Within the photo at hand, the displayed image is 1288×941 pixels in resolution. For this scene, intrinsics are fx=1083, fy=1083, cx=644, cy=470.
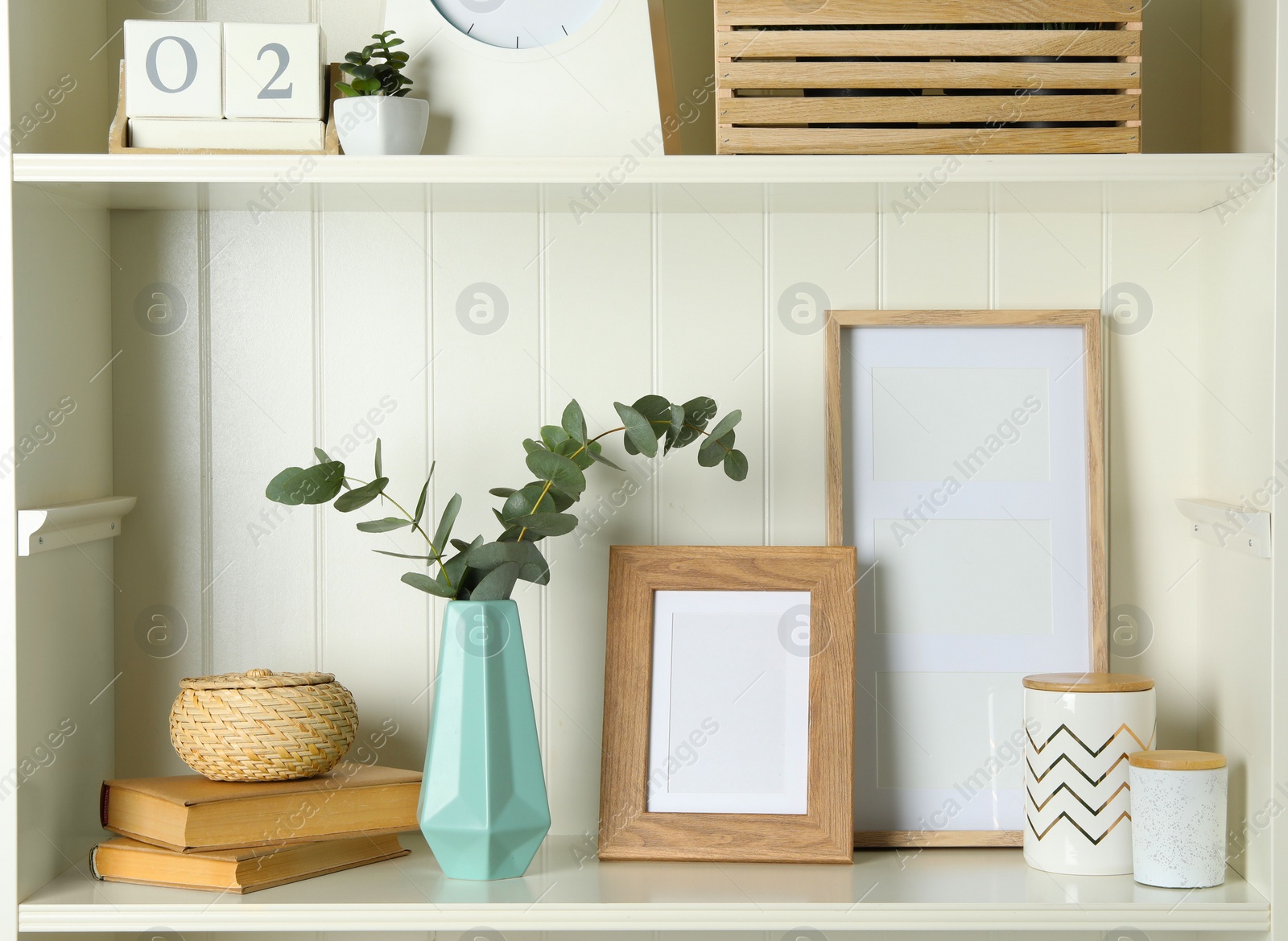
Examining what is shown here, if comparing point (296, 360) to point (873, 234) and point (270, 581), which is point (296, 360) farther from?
point (873, 234)

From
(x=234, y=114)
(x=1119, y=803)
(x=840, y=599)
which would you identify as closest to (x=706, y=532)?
(x=840, y=599)

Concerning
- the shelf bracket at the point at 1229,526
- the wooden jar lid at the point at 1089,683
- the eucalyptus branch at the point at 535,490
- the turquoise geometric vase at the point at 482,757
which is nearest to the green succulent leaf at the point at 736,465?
the eucalyptus branch at the point at 535,490

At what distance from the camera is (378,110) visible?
1010 mm

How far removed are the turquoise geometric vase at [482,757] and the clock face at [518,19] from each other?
22.1 inches

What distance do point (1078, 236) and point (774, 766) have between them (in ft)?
2.18

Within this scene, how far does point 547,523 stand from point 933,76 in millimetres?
554

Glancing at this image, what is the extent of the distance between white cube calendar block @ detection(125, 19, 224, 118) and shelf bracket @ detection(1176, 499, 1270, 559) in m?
1.04

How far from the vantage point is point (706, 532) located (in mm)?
1202

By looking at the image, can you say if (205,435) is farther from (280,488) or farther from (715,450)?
(715,450)

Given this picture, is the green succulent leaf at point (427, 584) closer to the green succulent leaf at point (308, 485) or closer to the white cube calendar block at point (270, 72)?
the green succulent leaf at point (308, 485)

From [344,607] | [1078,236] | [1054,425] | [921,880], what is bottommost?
[921,880]

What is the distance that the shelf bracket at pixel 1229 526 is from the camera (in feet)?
3.25

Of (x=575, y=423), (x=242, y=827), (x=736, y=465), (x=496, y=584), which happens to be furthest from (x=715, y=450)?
(x=242, y=827)

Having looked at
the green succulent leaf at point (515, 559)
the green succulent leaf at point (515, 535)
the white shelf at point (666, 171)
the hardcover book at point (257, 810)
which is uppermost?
the white shelf at point (666, 171)
